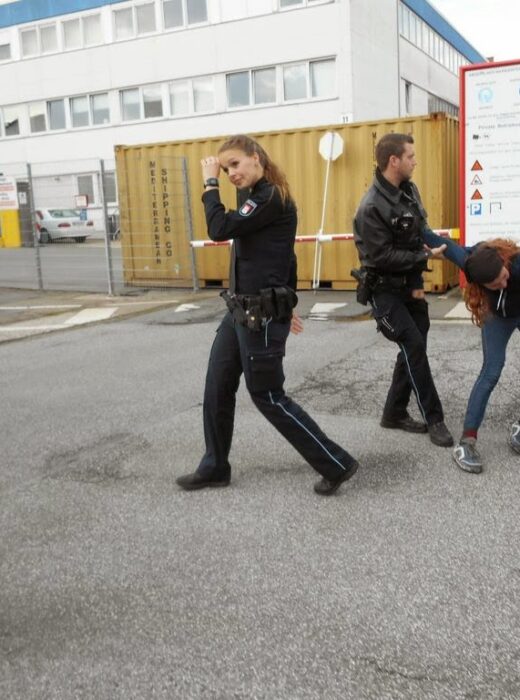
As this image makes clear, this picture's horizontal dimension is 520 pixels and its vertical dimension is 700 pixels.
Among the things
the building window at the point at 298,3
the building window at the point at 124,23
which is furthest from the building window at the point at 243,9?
the building window at the point at 124,23

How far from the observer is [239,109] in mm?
29297

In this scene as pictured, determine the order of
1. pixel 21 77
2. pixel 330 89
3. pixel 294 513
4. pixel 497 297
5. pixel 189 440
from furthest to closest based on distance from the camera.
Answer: pixel 21 77, pixel 330 89, pixel 189 440, pixel 497 297, pixel 294 513

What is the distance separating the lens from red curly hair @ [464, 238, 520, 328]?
4250 millimetres

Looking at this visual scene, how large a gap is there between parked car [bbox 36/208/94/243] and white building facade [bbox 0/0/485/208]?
20.9ft

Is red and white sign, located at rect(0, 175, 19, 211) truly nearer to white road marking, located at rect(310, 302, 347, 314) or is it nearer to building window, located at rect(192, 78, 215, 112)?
white road marking, located at rect(310, 302, 347, 314)

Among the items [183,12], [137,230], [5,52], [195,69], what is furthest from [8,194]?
[5,52]

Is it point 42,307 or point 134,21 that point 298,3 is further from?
point 42,307

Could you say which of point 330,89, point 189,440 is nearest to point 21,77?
point 330,89

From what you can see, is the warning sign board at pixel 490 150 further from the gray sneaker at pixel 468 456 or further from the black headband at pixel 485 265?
the black headband at pixel 485 265

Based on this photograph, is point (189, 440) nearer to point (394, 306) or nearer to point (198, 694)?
point (394, 306)

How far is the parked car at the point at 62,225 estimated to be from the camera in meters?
25.9

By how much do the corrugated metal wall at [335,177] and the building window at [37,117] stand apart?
2204 centimetres

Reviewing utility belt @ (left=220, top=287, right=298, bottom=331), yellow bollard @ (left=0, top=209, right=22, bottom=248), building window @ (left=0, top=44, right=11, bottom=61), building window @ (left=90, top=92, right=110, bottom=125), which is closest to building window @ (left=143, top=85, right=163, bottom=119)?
building window @ (left=90, top=92, right=110, bottom=125)

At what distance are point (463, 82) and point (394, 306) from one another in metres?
6.71
